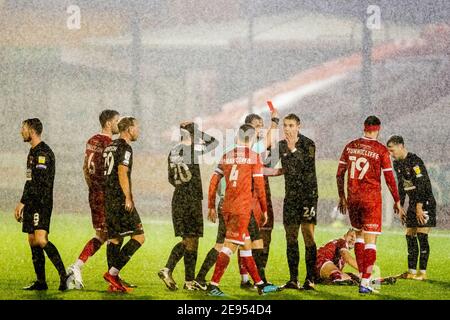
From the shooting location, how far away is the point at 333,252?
7.24 metres

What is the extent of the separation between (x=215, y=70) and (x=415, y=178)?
14.4 m

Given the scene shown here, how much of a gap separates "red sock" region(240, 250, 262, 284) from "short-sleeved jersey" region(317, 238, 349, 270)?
1.12 m

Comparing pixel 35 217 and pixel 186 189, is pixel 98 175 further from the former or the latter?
pixel 186 189

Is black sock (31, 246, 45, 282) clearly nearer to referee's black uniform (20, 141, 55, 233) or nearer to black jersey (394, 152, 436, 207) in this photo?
referee's black uniform (20, 141, 55, 233)

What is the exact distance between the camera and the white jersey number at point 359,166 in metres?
6.52

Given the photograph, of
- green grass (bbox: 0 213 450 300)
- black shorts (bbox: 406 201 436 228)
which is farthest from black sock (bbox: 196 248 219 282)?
black shorts (bbox: 406 201 436 228)

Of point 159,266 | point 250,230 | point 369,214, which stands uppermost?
point 369,214

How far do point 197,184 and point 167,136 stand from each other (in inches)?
507

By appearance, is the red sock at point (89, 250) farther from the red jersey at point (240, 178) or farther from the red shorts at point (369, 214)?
the red shorts at point (369, 214)

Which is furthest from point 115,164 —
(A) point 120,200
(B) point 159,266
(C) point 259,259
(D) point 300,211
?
(B) point 159,266

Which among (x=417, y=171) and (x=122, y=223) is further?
(x=417, y=171)

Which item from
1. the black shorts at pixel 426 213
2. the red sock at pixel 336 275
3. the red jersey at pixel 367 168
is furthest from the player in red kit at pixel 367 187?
the black shorts at pixel 426 213

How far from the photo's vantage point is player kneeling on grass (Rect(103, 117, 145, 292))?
20.8 ft

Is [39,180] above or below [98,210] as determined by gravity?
above
